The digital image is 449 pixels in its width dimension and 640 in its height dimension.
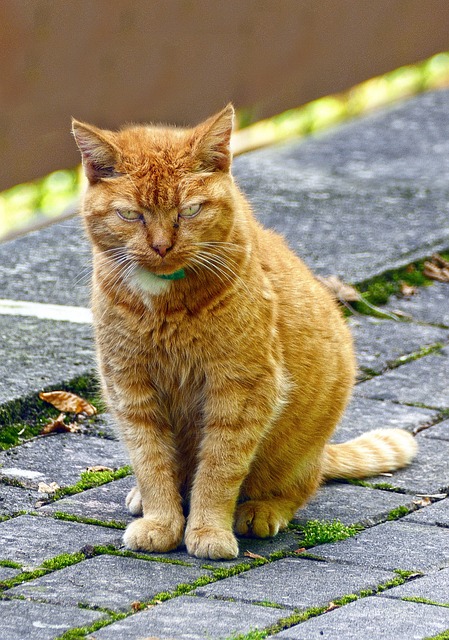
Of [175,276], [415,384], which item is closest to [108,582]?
[175,276]

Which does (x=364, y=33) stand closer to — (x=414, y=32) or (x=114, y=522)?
(x=414, y=32)

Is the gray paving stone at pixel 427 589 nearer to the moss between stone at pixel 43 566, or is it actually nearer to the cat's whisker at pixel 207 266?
the moss between stone at pixel 43 566

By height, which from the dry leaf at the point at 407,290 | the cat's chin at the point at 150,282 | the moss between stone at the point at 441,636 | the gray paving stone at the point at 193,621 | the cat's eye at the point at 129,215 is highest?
the cat's eye at the point at 129,215

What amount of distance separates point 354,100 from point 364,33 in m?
0.53

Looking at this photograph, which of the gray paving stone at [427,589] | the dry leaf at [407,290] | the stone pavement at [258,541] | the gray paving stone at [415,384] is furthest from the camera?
the dry leaf at [407,290]

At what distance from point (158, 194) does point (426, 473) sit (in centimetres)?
144

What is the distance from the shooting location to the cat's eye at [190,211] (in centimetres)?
344

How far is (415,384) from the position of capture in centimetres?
490

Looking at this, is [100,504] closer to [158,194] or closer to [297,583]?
[297,583]

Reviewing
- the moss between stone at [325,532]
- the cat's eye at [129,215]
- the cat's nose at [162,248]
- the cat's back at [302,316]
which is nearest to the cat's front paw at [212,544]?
the moss between stone at [325,532]

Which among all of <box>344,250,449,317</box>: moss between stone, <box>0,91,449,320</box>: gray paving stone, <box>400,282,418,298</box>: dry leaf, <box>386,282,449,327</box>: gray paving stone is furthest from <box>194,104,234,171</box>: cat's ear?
<box>400,282,418,298</box>: dry leaf

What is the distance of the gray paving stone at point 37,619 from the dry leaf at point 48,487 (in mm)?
843

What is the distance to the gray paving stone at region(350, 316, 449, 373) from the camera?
5129 mm

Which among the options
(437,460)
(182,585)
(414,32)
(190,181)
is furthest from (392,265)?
(414,32)
